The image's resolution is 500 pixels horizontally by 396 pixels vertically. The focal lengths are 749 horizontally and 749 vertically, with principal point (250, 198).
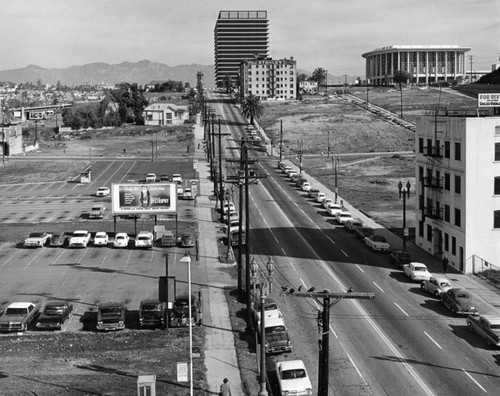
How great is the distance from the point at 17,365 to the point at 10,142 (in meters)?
130

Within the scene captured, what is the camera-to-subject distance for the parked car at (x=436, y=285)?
47144 mm

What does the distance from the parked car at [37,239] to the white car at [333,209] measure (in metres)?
30.1

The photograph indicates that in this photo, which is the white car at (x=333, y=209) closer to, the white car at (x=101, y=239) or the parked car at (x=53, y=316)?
the white car at (x=101, y=239)

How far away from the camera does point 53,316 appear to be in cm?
4072

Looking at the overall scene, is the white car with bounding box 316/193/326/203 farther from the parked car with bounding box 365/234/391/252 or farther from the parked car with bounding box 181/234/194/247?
the parked car with bounding box 181/234/194/247

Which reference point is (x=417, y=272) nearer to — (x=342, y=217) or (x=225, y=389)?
(x=342, y=217)

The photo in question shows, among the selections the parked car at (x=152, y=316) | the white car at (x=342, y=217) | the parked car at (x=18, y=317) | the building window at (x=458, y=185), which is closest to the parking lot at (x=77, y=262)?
the parked car at (x=152, y=316)

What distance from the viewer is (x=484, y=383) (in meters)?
32.3

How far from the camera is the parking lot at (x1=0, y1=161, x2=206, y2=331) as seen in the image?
4838cm

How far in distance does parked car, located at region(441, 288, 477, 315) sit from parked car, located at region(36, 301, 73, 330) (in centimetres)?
2223

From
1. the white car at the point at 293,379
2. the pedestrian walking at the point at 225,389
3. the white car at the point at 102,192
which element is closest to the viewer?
the pedestrian walking at the point at 225,389

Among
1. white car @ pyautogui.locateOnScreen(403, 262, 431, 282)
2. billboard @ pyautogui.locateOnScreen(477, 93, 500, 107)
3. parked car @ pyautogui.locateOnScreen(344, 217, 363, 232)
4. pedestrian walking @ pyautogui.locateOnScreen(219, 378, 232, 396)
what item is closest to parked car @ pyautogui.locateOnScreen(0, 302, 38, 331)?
pedestrian walking @ pyautogui.locateOnScreen(219, 378, 232, 396)

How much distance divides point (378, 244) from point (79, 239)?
85.5 ft

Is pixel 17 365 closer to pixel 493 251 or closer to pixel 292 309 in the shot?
pixel 292 309
